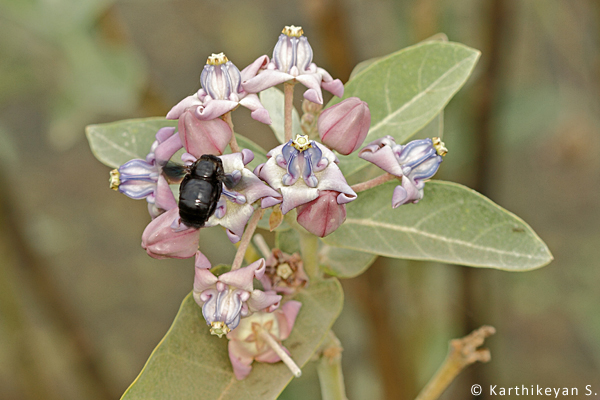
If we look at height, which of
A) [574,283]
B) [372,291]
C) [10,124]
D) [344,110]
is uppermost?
[344,110]

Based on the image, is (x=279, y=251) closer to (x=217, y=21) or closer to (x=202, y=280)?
(x=202, y=280)

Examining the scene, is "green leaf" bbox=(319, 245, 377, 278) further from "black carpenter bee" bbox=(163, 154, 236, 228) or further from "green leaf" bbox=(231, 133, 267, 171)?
"black carpenter bee" bbox=(163, 154, 236, 228)

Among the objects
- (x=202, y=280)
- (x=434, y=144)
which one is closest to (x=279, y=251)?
(x=202, y=280)

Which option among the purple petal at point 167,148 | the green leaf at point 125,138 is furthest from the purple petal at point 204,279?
the green leaf at point 125,138

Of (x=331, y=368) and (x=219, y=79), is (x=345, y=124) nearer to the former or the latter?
(x=219, y=79)

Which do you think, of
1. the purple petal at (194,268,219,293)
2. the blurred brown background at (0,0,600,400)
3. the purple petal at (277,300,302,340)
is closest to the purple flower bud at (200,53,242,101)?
the purple petal at (194,268,219,293)

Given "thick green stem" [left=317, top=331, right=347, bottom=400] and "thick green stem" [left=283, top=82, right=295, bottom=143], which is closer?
"thick green stem" [left=283, top=82, right=295, bottom=143]

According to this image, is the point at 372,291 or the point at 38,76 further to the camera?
the point at 38,76
